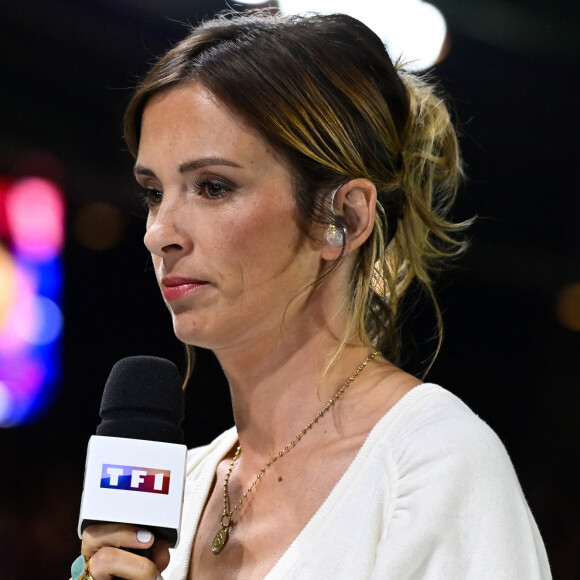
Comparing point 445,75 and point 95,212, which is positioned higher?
point 445,75

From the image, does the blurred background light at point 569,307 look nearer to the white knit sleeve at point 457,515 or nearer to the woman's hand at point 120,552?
the white knit sleeve at point 457,515

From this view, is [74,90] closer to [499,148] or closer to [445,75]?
[445,75]

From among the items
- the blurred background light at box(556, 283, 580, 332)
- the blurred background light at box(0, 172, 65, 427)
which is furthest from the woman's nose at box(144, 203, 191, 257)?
the blurred background light at box(556, 283, 580, 332)

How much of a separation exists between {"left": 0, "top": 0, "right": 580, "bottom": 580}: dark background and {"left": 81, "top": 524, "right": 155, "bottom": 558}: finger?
1.64m

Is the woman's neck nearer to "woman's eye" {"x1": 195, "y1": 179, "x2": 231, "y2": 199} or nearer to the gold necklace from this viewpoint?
the gold necklace

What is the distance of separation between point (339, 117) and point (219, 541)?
0.72 meters

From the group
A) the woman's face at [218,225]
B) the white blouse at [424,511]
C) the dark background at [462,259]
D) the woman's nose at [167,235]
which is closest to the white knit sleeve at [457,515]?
the white blouse at [424,511]

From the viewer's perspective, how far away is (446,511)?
4.01 feet

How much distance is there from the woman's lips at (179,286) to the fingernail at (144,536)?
1.31 ft

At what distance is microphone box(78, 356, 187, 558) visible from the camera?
118 cm

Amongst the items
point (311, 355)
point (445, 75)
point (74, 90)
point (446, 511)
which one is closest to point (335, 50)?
point (311, 355)

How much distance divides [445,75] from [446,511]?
182 centimetres

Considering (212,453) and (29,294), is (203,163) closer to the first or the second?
(212,453)

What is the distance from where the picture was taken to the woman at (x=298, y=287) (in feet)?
4.27
